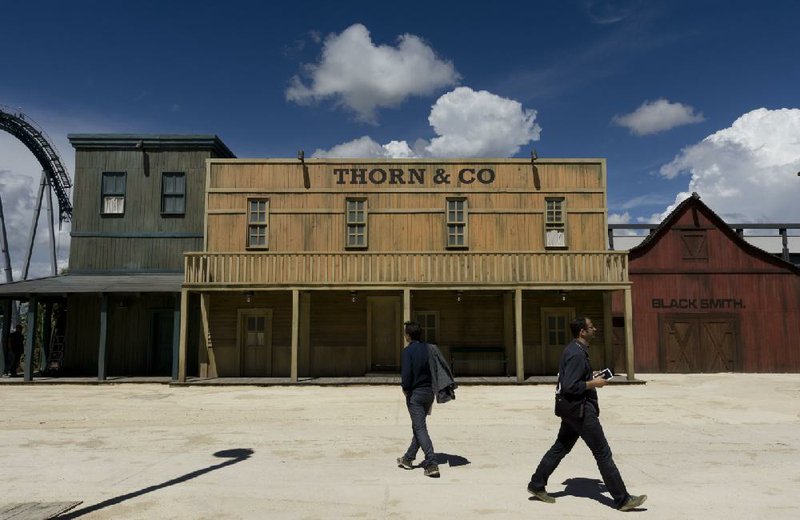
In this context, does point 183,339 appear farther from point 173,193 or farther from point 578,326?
point 578,326

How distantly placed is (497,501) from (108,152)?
19.2 meters

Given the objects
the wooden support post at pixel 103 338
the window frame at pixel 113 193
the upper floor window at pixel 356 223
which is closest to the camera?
the wooden support post at pixel 103 338

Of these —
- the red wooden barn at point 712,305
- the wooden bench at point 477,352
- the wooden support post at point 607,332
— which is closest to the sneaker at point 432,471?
the wooden bench at point 477,352

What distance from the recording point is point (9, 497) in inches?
232

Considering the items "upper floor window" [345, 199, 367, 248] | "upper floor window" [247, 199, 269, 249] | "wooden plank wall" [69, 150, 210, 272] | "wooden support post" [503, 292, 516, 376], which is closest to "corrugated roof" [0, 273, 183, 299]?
"wooden plank wall" [69, 150, 210, 272]

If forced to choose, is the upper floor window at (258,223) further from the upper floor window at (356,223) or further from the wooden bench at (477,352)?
the wooden bench at (477,352)

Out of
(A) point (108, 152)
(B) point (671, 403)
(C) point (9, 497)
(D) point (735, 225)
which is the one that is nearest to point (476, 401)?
(B) point (671, 403)

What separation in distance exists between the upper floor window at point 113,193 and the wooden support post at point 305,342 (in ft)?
23.8

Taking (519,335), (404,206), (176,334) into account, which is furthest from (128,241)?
(519,335)

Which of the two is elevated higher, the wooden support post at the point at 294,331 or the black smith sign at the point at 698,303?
the black smith sign at the point at 698,303

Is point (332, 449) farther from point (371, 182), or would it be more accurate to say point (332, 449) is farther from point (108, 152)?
point (108, 152)

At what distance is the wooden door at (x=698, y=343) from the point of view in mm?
20734

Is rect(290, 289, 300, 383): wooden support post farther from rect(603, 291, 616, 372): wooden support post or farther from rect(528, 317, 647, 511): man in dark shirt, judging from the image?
rect(528, 317, 647, 511): man in dark shirt

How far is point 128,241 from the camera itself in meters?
19.9
